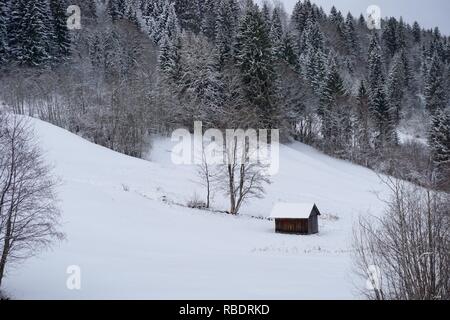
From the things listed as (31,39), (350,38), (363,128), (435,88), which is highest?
(350,38)

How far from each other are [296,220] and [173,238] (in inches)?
472

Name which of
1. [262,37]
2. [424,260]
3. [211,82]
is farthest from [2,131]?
[262,37]

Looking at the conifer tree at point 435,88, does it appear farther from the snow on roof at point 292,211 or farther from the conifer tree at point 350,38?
the snow on roof at point 292,211

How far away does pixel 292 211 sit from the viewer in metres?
38.5

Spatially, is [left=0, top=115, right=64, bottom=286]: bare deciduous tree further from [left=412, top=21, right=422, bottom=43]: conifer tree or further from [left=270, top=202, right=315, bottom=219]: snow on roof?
[left=412, top=21, right=422, bottom=43]: conifer tree

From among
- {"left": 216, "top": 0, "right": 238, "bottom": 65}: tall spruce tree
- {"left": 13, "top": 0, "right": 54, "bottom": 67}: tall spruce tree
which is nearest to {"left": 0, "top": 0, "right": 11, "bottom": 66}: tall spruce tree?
{"left": 13, "top": 0, "right": 54, "bottom": 67}: tall spruce tree

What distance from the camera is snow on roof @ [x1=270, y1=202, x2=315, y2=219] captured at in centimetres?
3765

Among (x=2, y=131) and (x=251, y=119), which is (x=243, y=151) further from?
(x=2, y=131)

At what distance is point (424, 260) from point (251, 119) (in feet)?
159

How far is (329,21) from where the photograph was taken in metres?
125

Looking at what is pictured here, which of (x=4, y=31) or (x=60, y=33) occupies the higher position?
(x=60, y=33)

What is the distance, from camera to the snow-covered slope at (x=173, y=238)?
18.6m

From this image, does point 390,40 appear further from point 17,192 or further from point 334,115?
point 17,192

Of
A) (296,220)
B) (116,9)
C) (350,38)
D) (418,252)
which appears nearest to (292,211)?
(296,220)
